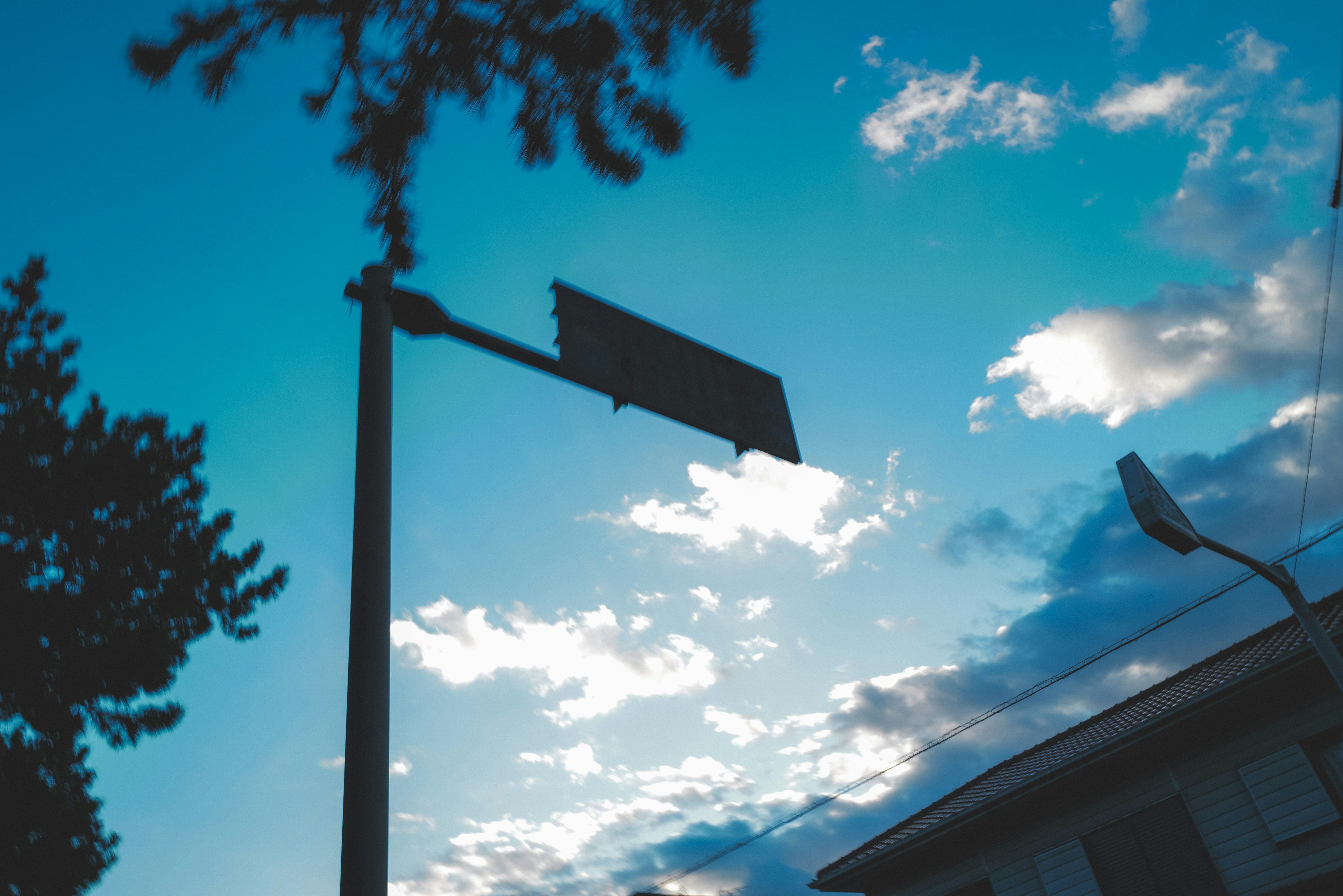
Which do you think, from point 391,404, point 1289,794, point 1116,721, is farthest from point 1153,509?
point 1116,721

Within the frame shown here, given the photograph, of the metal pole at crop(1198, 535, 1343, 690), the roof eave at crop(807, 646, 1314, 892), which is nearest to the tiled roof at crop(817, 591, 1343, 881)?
the roof eave at crop(807, 646, 1314, 892)

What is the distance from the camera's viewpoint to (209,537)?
45.4 feet

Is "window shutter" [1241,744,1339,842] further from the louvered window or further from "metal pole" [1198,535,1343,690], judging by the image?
"metal pole" [1198,535,1343,690]

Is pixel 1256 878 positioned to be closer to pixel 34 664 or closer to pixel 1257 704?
pixel 1257 704

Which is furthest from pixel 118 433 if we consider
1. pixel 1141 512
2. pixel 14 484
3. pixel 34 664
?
pixel 1141 512

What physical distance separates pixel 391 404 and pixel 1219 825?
16.4 m

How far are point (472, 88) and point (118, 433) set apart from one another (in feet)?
37.8

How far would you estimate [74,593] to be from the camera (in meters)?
12.1

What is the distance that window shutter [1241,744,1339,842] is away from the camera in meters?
12.9

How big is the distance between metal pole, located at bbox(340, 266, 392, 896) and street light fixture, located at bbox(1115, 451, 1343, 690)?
23.8 feet

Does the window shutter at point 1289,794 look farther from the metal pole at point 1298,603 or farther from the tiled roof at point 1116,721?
the metal pole at point 1298,603

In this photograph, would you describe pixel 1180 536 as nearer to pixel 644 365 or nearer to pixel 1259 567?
pixel 1259 567

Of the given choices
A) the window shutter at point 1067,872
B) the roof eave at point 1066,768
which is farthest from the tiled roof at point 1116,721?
the window shutter at point 1067,872

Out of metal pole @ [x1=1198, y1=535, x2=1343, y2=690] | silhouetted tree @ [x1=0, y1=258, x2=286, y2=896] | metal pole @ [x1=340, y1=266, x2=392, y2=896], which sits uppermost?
silhouetted tree @ [x1=0, y1=258, x2=286, y2=896]
